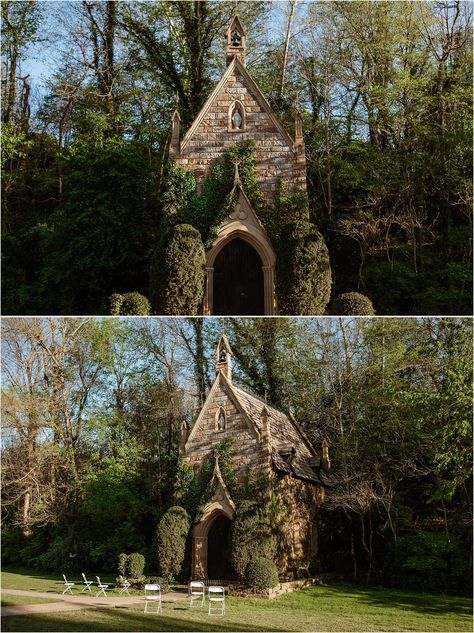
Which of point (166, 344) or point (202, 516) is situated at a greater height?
point (166, 344)

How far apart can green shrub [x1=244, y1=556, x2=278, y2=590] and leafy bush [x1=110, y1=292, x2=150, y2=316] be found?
6.37 m

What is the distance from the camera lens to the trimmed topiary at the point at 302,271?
16.9 metres

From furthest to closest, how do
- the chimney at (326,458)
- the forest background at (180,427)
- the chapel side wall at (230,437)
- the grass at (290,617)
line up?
the chimney at (326,458) → the forest background at (180,427) → the chapel side wall at (230,437) → the grass at (290,617)

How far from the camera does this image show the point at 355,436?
1798 centimetres

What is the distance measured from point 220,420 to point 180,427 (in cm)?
257

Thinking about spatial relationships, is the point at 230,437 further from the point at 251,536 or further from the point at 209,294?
the point at 209,294

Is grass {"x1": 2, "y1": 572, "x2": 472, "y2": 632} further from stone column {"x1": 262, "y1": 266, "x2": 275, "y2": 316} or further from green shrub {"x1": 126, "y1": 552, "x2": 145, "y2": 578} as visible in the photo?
stone column {"x1": 262, "y1": 266, "x2": 275, "y2": 316}

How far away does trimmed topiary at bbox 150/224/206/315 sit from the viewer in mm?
16766

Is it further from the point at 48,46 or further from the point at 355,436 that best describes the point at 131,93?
the point at 355,436

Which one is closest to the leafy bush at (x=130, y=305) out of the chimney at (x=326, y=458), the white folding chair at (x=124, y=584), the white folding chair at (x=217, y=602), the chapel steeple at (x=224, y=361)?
the chapel steeple at (x=224, y=361)

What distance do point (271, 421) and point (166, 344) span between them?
4.13m

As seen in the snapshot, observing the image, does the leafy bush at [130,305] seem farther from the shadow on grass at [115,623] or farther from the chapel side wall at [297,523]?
the shadow on grass at [115,623]

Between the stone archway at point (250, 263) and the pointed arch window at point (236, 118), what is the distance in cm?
261


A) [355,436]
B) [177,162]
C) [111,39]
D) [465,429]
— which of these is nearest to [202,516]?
[355,436]
